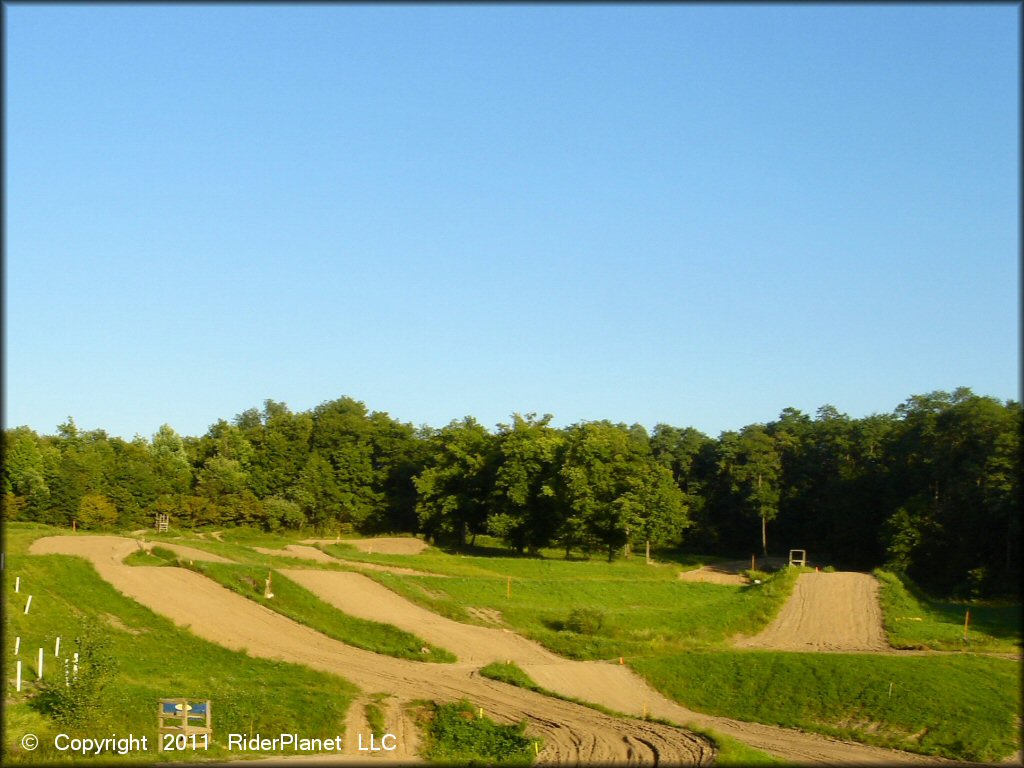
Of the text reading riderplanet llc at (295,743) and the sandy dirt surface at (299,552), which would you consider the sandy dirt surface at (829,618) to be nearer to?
the text reading riderplanet llc at (295,743)

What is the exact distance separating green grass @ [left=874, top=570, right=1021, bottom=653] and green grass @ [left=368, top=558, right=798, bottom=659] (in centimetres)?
497

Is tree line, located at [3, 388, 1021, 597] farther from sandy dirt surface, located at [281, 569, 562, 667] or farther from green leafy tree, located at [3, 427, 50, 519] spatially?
sandy dirt surface, located at [281, 569, 562, 667]

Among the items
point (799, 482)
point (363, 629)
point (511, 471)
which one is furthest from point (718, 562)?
point (363, 629)

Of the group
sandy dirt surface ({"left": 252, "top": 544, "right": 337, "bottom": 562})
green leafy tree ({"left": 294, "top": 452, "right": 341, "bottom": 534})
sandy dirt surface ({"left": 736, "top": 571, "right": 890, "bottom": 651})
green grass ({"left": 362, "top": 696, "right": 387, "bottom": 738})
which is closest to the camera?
green grass ({"left": 362, "top": 696, "right": 387, "bottom": 738})

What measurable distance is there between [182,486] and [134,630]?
43.9 m

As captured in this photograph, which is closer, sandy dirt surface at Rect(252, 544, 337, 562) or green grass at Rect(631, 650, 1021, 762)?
green grass at Rect(631, 650, 1021, 762)

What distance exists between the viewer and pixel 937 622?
1496 inches

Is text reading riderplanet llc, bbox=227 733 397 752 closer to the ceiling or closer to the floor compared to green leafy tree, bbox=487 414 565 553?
closer to the floor

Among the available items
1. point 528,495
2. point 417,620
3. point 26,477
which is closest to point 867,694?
point 417,620

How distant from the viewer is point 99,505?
67.2 m

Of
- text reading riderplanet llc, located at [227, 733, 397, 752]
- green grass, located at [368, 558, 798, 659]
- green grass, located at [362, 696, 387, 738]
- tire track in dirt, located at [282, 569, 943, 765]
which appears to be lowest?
text reading riderplanet llc, located at [227, 733, 397, 752]

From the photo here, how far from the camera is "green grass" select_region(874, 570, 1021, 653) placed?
30.6m

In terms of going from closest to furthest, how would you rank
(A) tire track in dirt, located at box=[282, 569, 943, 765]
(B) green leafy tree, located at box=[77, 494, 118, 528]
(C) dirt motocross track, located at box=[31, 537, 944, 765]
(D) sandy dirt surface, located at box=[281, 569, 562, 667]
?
1. (C) dirt motocross track, located at box=[31, 537, 944, 765]
2. (A) tire track in dirt, located at box=[282, 569, 943, 765]
3. (D) sandy dirt surface, located at box=[281, 569, 562, 667]
4. (B) green leafy tree, located at box=[77, 494, 118, 528]

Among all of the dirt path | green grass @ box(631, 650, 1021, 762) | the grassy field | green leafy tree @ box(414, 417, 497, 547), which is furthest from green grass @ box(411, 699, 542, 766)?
green leafy tree @ box(414, 417, 497, 547)
